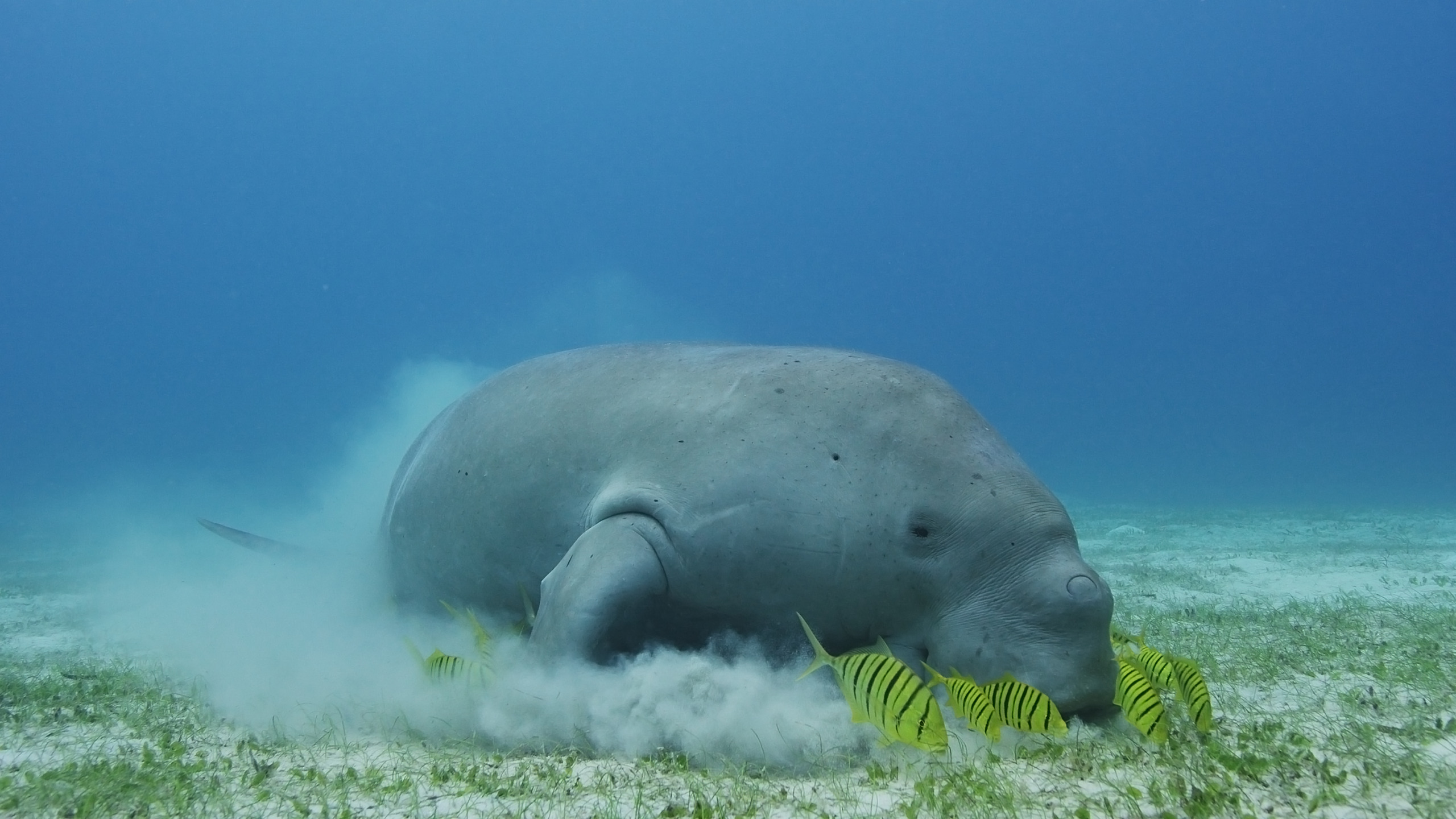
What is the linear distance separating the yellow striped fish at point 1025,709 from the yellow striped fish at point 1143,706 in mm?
299

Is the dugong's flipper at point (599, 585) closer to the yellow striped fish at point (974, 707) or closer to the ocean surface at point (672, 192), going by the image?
the yellow striped fish at point (974, 707)

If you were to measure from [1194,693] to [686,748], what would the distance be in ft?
6.13

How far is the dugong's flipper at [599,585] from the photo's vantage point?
3.37 metres

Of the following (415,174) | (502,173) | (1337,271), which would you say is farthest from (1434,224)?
(415,174)

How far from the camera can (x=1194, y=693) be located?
3.08m

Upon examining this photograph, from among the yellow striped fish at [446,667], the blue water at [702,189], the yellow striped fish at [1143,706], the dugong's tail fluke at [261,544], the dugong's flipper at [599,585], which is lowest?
the yellow striped fish at [1143,706]

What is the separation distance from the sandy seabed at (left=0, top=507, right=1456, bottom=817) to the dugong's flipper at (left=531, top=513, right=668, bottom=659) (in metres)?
0.17

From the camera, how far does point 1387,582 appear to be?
870 centimetres

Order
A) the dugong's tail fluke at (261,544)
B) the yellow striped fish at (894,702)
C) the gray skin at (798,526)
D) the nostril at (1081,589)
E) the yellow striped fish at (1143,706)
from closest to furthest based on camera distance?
1. the yellow striped fish at (894,702)
2. the yellow striped fish at (1143,706)
3. the nostril at (1081,589)
4. the gray skin at (798,526)
5. the dugong's tail fluke at (261,544)

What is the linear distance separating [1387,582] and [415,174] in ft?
560

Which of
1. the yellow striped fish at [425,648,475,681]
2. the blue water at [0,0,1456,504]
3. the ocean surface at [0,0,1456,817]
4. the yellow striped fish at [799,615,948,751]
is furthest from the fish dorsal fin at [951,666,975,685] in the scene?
the blue water at [0,0,1456,504]

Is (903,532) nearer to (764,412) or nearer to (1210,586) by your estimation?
(764,412)

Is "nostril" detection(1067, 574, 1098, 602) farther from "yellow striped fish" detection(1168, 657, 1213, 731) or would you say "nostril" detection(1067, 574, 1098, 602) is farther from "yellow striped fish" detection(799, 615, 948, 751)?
"yellow striped fish" detection(799, 615, 948, 751)

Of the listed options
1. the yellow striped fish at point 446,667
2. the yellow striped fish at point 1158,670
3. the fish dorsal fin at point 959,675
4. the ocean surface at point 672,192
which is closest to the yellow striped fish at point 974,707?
the fish dorsal fin at point 959,675
